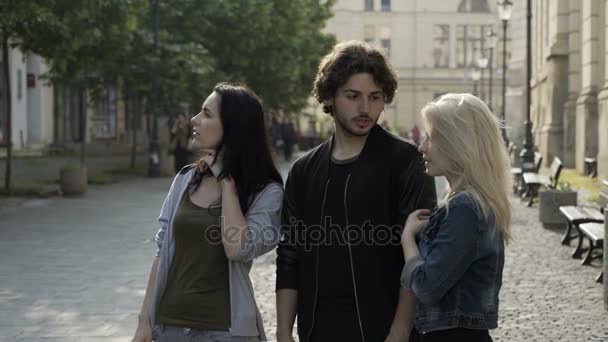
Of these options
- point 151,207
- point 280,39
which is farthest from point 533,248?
point 280,39

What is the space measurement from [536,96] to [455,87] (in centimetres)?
5316

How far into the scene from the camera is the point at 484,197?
135 inches

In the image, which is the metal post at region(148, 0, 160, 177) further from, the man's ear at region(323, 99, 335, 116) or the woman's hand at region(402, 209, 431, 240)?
the woman's hand at region(402, 209, 431, 240)

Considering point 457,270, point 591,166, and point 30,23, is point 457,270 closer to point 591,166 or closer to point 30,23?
point 30,23

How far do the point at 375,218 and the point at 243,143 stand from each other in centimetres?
63

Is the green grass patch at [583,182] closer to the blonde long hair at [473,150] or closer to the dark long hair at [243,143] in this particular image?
the dark long hair at [243,143]

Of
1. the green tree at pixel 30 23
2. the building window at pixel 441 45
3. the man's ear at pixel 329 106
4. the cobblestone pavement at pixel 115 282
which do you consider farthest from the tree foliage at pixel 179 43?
the building window at pixel 441 45

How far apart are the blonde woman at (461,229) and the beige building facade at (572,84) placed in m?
16.6

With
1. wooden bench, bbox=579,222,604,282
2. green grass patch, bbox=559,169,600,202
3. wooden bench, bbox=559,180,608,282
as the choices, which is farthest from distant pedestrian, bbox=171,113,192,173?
wooden bench, bbox=579,222,604,282

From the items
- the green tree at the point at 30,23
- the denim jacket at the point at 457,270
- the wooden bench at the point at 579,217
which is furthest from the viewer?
the green tree at the point at 30,23

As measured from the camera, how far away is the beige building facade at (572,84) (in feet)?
79.2

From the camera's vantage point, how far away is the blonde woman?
134 inches

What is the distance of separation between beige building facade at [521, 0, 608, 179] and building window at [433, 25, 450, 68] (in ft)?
178

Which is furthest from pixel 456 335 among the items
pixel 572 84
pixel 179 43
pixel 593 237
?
pixel 179 43
